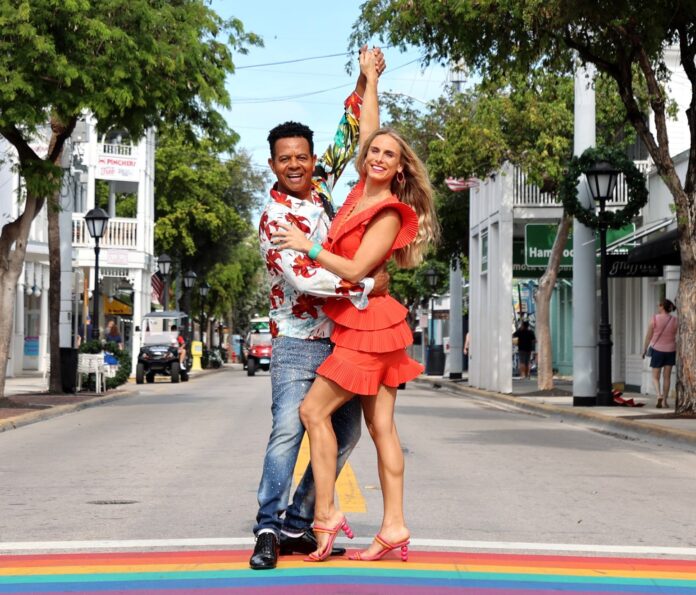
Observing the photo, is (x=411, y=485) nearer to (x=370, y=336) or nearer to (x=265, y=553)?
(x=265, y=553)

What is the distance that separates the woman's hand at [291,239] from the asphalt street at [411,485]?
2.10 m

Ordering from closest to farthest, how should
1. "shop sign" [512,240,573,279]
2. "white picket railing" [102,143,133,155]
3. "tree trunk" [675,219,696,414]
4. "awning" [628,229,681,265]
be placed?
"tree trunk" [675,219,696,414], "awning" [628,229,681,265], "shop sign" [512,240,573,279], "white picket railing" [102,143,133,155]

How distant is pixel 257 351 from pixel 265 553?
154 feet

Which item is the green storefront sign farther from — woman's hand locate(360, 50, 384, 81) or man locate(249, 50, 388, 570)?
man locate(249, 50, 388, 570)

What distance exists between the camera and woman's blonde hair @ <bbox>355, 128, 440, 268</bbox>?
21.7ft

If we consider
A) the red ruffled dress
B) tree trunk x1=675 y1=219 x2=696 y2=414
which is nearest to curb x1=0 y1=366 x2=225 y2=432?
tree trunk x1=675 y1=219 x2=696 y2=414

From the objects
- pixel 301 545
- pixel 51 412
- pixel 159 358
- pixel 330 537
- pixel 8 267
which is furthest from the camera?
pixel 159 358

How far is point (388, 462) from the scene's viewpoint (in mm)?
6500

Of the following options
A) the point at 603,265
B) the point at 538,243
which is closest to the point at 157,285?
the point at 538,243

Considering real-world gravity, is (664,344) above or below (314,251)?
below

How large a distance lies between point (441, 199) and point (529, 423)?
76.6 feet

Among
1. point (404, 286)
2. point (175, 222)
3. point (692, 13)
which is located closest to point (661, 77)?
point (692, 13)

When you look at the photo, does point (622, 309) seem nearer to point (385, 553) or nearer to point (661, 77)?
point (661, 77)

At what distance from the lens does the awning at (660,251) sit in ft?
76.2
